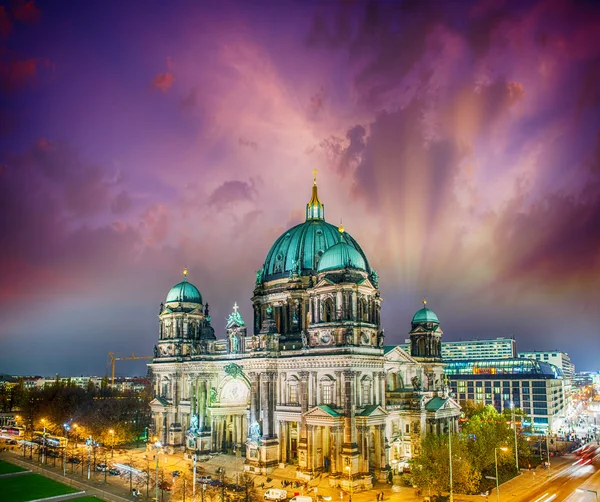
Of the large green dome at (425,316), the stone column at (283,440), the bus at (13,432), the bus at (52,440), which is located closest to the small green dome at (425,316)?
the large green dome at (425,316)

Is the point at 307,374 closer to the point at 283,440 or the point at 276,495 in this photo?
the point at 283,440

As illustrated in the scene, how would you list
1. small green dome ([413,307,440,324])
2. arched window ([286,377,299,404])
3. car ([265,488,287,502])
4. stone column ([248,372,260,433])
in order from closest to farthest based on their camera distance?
car ([265,488,287,502])
arched window ([286,377,299,404])
stone column ([248,372,260,433])
small green dome ([413,307,440,324])

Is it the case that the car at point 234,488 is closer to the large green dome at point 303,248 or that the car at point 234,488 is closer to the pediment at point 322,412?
the pediment at point 322,412

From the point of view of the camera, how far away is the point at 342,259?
83.1 m

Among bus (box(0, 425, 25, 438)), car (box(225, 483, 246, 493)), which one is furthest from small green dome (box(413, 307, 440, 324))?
bus (box(0, 425, 25, 438))

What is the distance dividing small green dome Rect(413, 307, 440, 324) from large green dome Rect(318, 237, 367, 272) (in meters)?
31.1

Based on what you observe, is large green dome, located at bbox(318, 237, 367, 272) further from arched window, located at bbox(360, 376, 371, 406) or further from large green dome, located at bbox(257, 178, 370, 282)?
arched window, located at bbox(360, 376, 371, 406)

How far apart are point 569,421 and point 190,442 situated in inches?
5650

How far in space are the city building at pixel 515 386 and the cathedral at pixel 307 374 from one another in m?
61.7

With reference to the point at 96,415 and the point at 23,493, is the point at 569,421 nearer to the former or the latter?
the point at 96,415

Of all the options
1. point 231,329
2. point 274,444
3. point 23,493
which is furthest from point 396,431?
point 23,493

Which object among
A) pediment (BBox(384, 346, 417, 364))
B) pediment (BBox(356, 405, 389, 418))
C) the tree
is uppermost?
pediment (BBox(384, 346, 417, 364))

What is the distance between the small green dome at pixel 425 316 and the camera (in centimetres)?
10981

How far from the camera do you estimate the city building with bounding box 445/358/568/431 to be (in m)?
157
